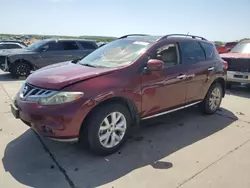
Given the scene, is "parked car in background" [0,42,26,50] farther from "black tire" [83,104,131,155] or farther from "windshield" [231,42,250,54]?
"black tire" [83,104,131,155]

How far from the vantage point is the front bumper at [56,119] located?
297cm

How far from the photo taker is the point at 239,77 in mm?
7613

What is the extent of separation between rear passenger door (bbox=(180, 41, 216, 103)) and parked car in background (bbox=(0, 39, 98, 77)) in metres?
6.77

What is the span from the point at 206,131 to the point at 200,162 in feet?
4.05

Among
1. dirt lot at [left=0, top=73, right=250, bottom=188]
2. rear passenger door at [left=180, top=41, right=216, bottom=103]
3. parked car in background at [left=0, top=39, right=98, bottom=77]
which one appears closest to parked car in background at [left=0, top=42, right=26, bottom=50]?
parked car in background at [left=0, top=39, right=98, bottom=77]

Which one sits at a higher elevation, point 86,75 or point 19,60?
point 86,75

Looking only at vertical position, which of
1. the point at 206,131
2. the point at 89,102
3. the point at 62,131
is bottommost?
the point at 206,131

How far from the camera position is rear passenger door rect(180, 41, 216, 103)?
4.50 m

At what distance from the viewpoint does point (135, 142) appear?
12.8ft

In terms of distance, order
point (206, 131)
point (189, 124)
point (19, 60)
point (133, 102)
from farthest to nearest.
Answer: point (19, 60) → point (189, 124) → point (206, 131) → point (133, 102)

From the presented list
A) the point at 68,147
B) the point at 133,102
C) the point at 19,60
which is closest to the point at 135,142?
the point at 133,102

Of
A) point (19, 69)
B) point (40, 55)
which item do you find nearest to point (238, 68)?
point (40, 55)

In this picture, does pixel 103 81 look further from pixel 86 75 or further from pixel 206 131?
pixel 206 131

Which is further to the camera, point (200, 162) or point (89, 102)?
point (200, 162)
